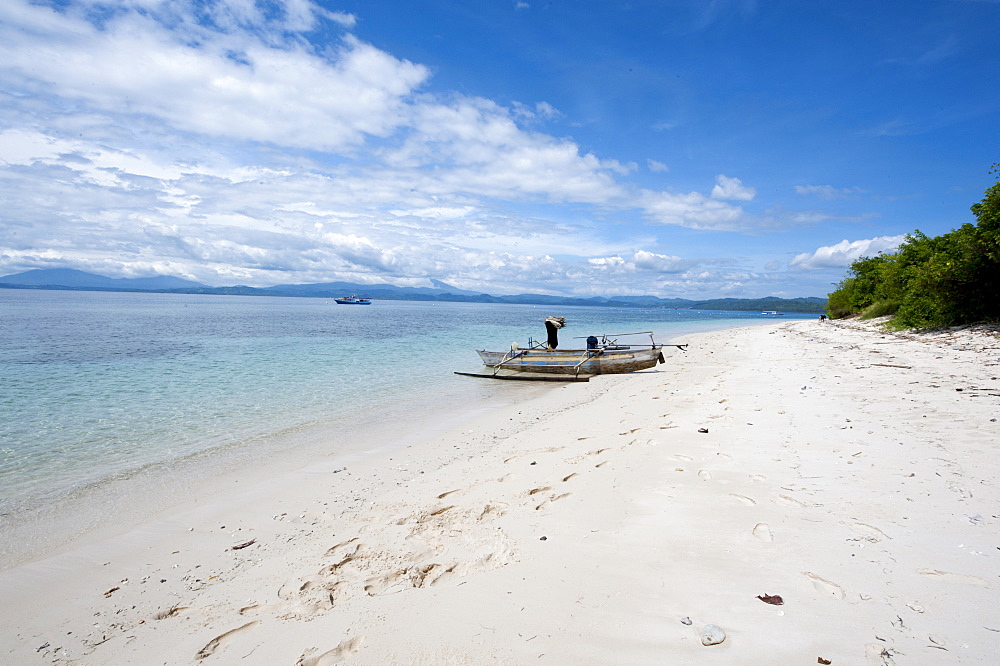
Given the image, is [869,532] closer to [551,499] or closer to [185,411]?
[551,499]

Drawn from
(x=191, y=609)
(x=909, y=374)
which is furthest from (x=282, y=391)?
(x=909, y=374)

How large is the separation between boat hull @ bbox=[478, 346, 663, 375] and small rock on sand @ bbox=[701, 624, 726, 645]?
15.9 metres

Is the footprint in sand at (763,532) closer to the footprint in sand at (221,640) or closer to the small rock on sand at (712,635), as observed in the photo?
the small rock on sand at (712,635)

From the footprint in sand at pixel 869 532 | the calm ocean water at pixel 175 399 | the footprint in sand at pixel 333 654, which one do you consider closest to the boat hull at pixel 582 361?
the calm ocean water at pixel 175 399

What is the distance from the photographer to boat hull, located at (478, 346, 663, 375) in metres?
18.8

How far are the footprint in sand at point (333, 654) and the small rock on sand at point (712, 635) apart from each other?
2.13m

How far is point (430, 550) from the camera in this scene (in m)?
4.27

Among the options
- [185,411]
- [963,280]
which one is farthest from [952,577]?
[963,280]

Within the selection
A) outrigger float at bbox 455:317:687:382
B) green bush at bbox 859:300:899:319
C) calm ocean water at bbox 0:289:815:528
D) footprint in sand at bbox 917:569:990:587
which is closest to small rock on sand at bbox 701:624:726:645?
footprint in sand at bbox 917:569:990:587

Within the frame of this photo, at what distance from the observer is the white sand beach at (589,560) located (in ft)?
9.07

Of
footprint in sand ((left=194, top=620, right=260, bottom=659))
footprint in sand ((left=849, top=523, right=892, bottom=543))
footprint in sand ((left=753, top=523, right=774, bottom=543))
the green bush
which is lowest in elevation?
footprint in sand ((left=194, top=620, right=260, bottom=659))

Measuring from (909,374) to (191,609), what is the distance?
1379 cm

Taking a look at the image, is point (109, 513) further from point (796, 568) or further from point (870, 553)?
point (870, 553)

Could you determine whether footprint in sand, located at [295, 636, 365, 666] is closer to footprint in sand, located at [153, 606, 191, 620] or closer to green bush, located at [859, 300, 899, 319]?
footprint in sand, located at [153, 606, 191, 620]
